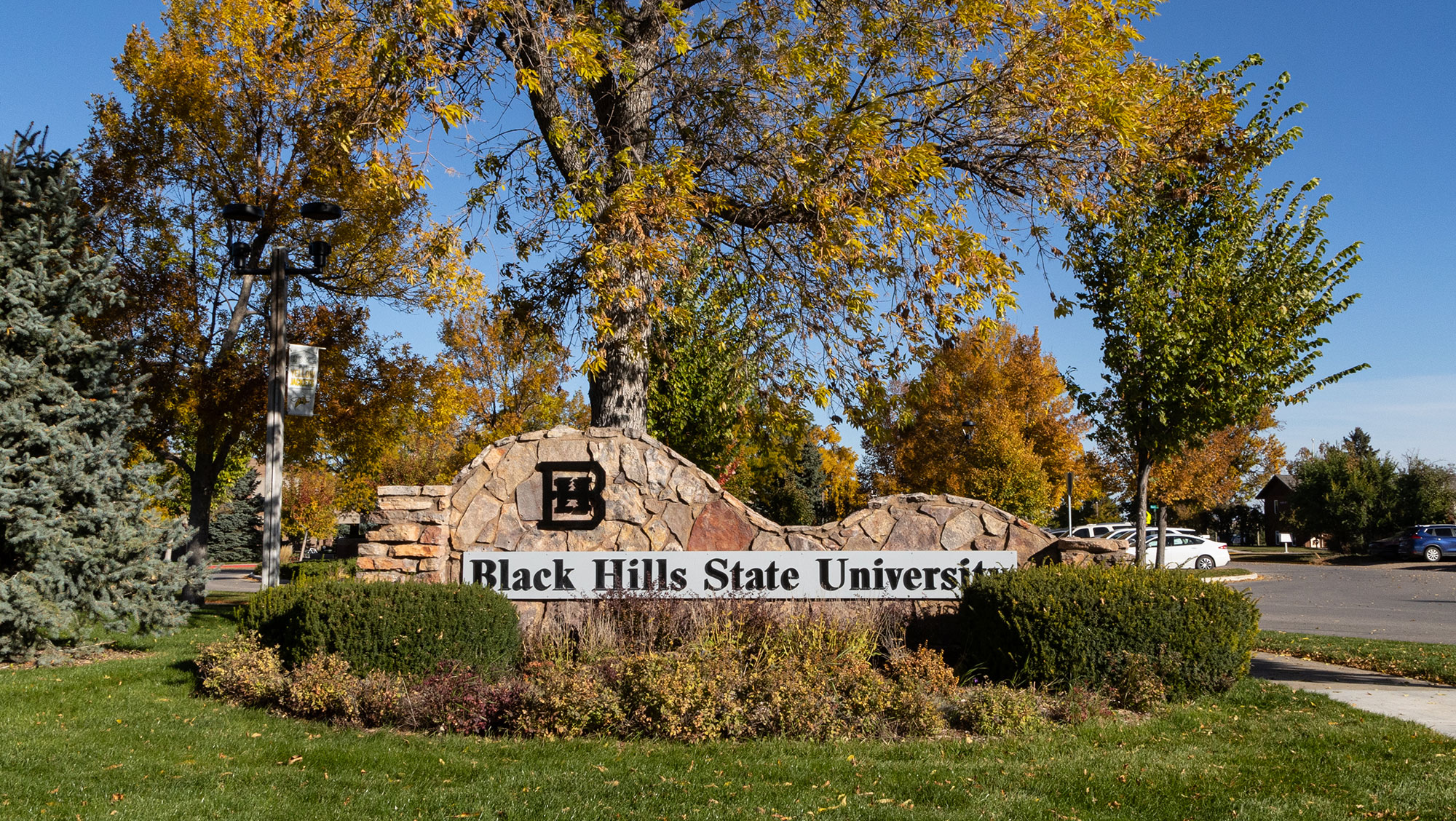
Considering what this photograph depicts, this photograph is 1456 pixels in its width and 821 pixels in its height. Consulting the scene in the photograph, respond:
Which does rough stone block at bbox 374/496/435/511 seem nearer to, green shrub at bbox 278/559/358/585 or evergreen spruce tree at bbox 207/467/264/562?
green shrub at bbox 278/559/358/585

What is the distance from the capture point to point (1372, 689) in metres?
8.53

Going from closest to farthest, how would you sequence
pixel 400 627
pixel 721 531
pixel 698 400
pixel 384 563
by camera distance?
pixel 400 627
pixel 384 563
pixel 721 531
pixel 698 400

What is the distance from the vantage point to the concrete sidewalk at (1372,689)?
738 centimetres

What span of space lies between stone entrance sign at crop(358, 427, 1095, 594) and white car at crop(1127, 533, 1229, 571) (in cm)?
2027

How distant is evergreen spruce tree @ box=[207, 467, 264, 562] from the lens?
133ft

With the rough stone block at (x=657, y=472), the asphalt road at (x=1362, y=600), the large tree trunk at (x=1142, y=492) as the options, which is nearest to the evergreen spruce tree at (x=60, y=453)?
the rough stone block at (x=657, y=472)

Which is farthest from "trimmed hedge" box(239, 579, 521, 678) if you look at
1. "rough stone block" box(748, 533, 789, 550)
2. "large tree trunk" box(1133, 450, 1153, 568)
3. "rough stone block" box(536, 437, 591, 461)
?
"large tree trunk" box(1133, 450, 1153, 568)

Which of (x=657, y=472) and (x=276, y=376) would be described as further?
(x=276, y=376)

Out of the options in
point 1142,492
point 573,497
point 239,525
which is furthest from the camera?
point 239,525

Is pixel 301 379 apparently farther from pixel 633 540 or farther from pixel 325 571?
pixel 633 540

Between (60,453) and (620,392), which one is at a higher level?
(620,392)

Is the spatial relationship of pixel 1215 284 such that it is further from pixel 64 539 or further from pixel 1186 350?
pixel 64 539

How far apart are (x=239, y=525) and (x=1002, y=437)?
33584 millimetres

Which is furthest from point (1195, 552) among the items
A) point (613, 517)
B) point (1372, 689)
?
point (613, 517)
